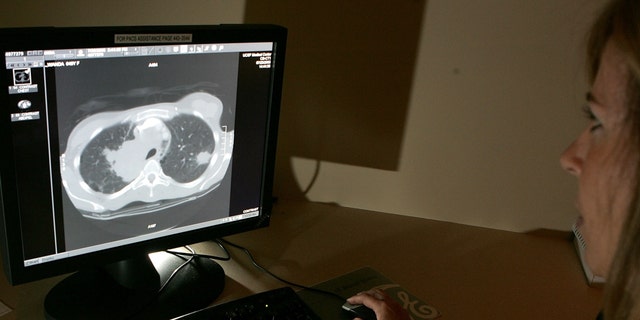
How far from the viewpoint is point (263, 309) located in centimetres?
104

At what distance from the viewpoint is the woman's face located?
0.73 meters

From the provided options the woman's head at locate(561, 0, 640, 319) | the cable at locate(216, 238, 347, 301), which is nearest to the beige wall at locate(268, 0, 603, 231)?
the cable at locate(216, 238, 347, 301)

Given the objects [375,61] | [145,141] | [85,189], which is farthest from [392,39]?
[85,189]

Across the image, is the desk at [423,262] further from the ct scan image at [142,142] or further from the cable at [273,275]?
the ct scan image at [142,142]

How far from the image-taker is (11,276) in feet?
3.08

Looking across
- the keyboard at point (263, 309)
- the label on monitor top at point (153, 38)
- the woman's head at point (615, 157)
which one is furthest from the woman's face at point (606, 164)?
the label on monitor top at point (153, 38)

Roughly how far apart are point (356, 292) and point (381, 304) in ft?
0.30

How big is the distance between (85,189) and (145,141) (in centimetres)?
12

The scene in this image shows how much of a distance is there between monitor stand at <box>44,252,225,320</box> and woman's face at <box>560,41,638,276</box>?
641 millimetres

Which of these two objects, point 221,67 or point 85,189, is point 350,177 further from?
point 85,189

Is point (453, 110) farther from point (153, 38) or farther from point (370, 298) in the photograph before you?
point (153, 38)

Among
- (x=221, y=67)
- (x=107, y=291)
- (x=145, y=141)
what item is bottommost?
(x=107, y=291)

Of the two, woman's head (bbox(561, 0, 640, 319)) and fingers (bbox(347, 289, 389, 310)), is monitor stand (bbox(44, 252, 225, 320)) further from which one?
woman's head (bbox(561, 0, 640, 319))

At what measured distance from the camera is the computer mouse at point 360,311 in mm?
1082
